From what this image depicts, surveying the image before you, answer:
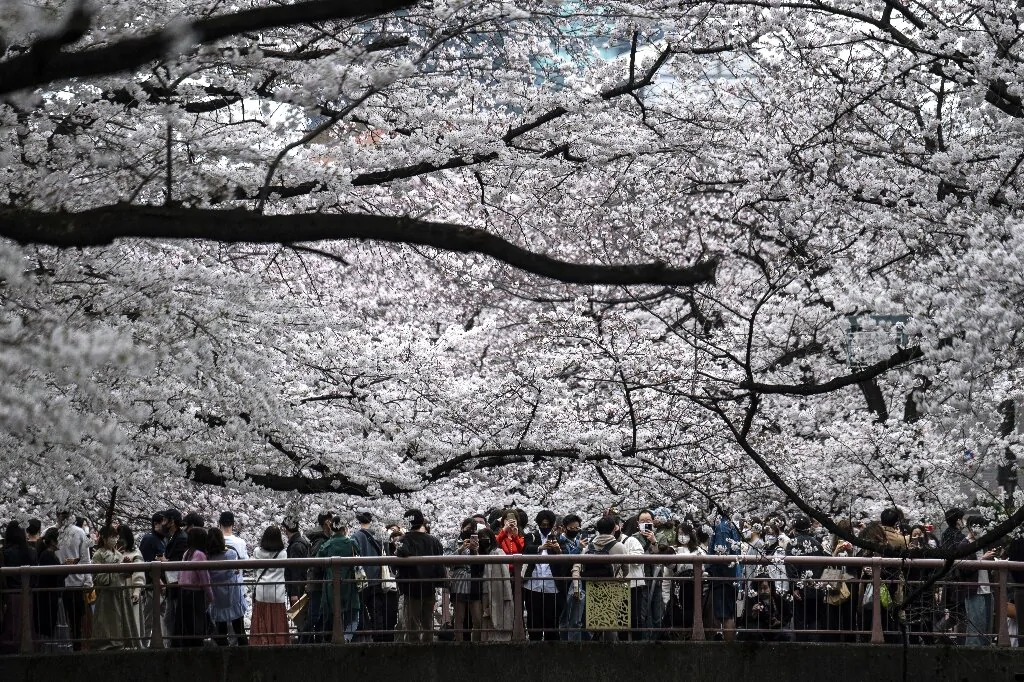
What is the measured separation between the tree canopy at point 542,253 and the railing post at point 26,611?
3.17 feet

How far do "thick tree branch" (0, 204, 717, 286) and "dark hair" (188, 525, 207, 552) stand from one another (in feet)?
28.1

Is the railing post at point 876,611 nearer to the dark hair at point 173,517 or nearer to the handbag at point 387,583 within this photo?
the handbag at point 387,583

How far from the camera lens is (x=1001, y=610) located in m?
13.6

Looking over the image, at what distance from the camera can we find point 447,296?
20.5 metres

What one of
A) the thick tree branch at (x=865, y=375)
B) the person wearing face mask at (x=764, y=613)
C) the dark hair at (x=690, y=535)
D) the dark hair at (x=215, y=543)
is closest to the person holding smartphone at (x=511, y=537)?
the dark hair at (x=690, y=535)

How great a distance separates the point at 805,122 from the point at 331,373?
6.12 metres

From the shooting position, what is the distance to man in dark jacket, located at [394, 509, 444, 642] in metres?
14.1

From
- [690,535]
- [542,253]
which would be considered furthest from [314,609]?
[542,253]

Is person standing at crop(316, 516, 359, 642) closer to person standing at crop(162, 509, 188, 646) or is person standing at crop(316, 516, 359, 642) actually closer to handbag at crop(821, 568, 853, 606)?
person standing at crop(162, 509, 188, 646)

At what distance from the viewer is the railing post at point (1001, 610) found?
13.4 m

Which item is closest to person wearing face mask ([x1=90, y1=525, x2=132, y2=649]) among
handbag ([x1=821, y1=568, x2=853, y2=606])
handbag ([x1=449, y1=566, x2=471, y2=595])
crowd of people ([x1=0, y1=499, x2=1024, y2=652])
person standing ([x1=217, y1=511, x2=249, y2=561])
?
crowd of people ([x1=0, y1=499, x2=1024, y2=652])

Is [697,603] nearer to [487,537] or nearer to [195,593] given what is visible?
[487,537]

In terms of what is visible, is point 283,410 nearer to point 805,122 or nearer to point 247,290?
point 247,290

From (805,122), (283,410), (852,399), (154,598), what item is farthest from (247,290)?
(852,399)
